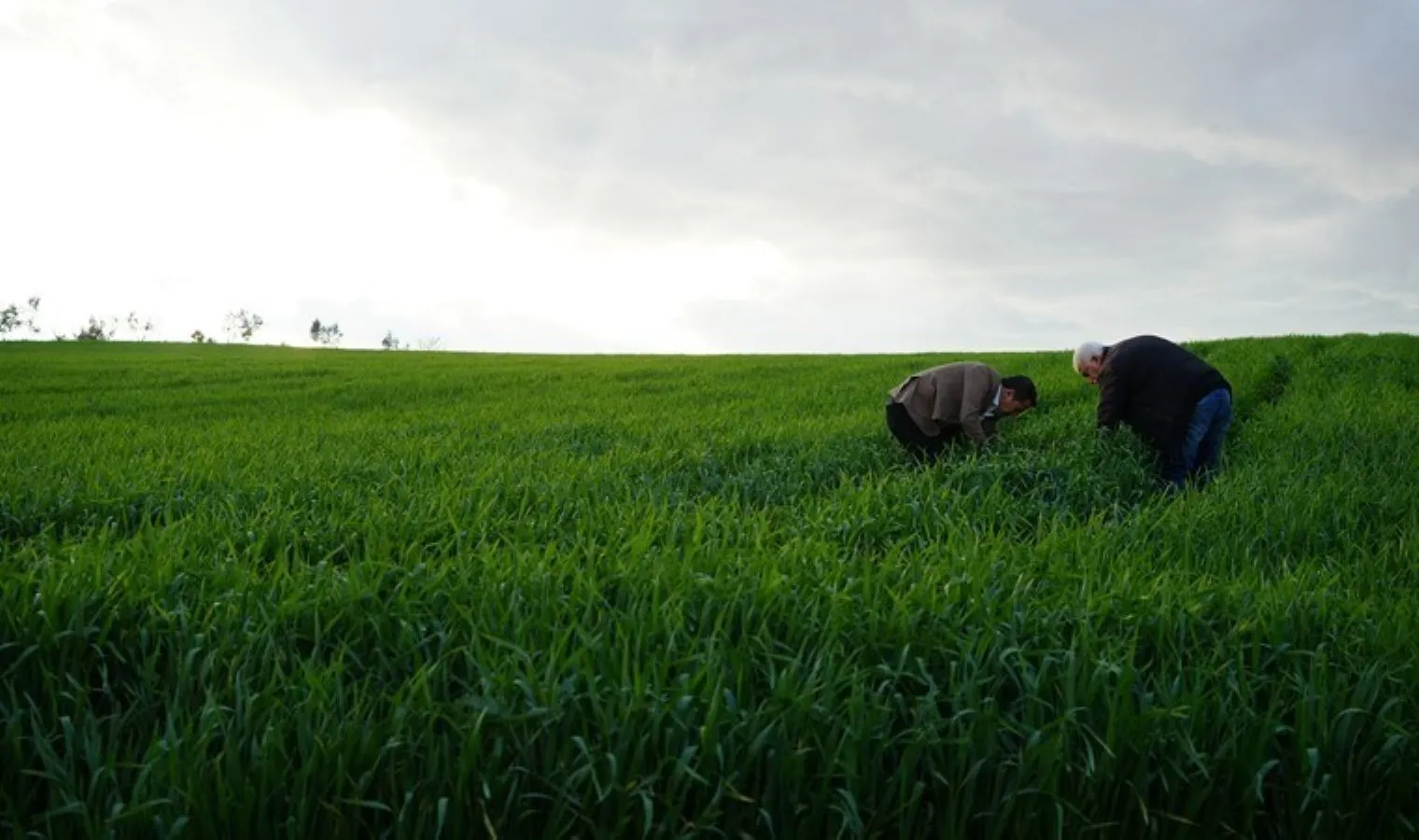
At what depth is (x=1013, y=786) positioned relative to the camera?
7.09ft

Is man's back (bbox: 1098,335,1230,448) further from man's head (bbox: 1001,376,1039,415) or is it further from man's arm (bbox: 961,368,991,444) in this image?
man's arm (bbox: 961,368,991,444)

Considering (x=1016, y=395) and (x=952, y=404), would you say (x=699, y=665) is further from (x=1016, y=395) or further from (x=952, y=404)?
(x=1016, y=395)

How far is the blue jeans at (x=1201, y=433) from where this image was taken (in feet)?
24.3

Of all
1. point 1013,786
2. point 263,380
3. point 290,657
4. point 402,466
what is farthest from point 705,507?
point 263,380

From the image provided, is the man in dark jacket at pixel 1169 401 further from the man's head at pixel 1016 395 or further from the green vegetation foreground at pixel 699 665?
the green vegetation foreground at pixel 699 665

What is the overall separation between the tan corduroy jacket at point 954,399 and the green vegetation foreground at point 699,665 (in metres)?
1.72

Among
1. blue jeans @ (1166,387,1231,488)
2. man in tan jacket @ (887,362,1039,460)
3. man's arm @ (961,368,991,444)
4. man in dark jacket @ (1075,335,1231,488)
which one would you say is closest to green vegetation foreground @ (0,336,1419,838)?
blue jeans @ (1166,387,1231,488)

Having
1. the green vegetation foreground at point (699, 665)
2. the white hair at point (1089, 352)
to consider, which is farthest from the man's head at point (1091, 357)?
the green vegetation foreground at point (699, 665)

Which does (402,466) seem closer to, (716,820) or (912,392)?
(912,392)

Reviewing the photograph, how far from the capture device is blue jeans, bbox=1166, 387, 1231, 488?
Result: 24.3 feet

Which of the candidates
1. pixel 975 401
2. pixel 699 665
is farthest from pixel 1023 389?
pixel 699 665

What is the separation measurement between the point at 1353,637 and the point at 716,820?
8.67 ft

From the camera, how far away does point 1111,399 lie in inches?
304

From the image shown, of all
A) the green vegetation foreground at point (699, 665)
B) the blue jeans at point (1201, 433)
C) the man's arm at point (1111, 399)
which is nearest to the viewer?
the green vegetation foreground at point (699, 665)
